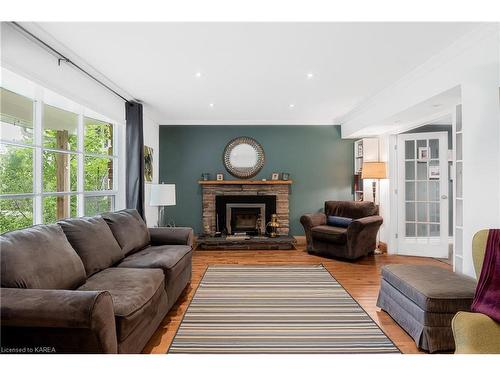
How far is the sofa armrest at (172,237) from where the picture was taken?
11.9ft

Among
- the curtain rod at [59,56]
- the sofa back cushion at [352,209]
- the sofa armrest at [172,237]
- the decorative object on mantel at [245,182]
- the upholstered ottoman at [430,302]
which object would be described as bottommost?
the upholstered ottoman at [430,302]

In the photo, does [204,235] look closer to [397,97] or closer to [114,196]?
[114,196]

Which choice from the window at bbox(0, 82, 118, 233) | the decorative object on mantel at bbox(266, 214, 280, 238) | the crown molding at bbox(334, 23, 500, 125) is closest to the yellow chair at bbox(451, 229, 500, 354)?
the crown molding at bbox(334, 23, 500, 125)

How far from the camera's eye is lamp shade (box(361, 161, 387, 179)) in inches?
201

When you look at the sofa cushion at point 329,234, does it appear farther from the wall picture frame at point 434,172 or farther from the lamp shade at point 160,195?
the lamp shade at point 160,195

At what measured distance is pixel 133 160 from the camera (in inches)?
176

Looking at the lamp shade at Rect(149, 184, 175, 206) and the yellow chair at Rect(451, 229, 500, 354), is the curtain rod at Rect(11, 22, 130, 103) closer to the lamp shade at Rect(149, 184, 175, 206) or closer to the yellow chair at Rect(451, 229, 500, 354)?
the lamp shade at Rect(149, 184, 175, 206)

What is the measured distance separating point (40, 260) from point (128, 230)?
1276 mm

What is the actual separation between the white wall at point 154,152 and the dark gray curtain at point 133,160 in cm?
68

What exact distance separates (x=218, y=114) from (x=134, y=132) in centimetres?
159

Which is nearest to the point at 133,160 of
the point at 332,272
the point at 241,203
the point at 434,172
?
the point at 241,203

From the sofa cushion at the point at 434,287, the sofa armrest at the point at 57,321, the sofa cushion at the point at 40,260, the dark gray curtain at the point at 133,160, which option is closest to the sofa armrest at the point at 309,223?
the sofa cushion at the point at 434,287

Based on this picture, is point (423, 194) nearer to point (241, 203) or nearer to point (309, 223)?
point (309, 223)
